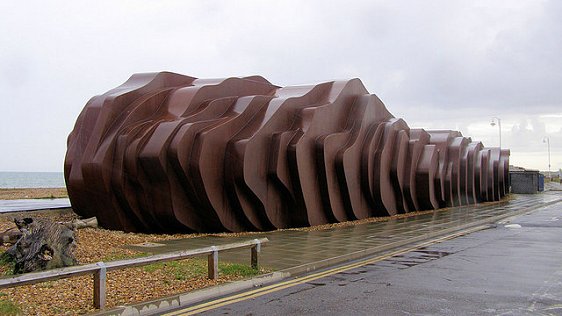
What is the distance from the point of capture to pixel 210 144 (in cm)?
1557

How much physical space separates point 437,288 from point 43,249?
6449 millimetres

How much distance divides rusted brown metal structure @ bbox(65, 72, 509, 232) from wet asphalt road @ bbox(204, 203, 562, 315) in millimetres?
5811

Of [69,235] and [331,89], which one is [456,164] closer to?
[331,89]

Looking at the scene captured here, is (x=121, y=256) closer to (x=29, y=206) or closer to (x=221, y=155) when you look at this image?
(x=221, y=155)

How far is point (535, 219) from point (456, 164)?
892 cm

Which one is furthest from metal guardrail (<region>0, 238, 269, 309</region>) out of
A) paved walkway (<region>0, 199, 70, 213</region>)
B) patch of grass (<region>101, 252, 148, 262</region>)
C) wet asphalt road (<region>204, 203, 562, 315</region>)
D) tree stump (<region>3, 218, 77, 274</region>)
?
paved walkway (<region>0, 199, 70, 213</region>)

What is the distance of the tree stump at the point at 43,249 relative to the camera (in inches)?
345

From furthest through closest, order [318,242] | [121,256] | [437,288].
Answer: [318,242], [121,256], [437,288]

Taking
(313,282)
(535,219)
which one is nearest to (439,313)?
(313,282)

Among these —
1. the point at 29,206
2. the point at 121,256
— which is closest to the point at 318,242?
the point at 121,256

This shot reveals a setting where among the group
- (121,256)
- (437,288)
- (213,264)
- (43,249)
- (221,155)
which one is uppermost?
(221,155)

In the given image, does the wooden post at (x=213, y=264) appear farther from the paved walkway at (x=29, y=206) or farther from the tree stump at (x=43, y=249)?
the paved walkway at (x=29, y=206)

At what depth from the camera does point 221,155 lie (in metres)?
16.0

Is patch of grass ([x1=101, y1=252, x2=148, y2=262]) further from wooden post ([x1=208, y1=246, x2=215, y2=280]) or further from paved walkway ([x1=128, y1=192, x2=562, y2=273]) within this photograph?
wooden post ([x1=208, y1=246, x2=215, y2=280])
